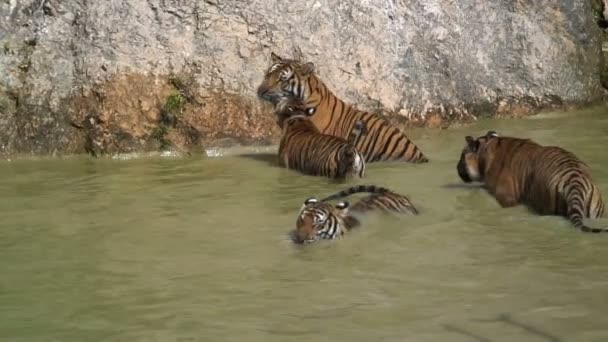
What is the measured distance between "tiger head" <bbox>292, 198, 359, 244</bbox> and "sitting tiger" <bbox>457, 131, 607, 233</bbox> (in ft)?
3.78

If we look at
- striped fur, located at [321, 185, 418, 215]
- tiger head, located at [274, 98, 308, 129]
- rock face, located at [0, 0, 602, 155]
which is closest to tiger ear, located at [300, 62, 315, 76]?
tiger head, located at [274, 98, 308, 129]

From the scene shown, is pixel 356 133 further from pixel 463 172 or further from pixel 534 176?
pixel 534 176

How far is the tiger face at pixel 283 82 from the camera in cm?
968

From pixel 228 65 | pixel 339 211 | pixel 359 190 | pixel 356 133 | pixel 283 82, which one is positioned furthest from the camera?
pixel 228 65

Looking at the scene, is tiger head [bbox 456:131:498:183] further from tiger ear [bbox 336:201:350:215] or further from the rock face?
the rock face

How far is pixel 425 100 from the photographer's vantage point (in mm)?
11070

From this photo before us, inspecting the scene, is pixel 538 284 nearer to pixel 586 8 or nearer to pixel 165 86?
pixel 165 86

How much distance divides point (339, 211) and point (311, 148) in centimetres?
211

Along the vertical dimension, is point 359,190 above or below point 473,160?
below

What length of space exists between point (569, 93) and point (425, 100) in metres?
1.69

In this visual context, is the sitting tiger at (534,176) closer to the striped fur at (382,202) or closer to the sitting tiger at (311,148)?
the striped fur at (382,202)

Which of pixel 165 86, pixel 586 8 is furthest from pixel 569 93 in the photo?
pixel 165 86

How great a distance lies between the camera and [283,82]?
968cm

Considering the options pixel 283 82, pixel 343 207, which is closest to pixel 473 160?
pixel 343 207
